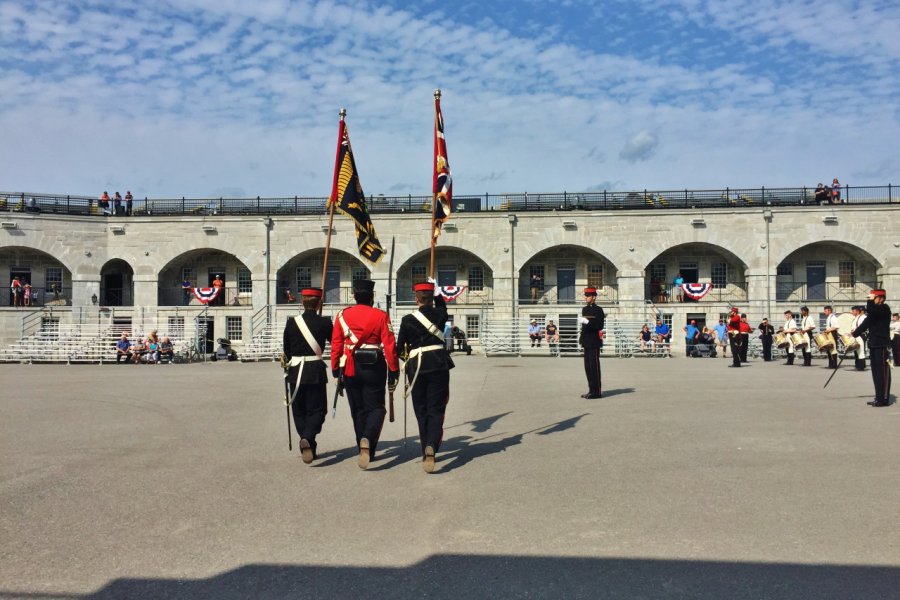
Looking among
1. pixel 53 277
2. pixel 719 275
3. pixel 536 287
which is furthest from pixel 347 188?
pixel 53 277

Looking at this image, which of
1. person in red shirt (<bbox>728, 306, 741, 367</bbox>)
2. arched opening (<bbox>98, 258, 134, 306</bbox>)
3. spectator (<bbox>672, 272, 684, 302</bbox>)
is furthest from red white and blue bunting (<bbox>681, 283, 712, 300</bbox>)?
arched opening (<bbox>98, 258, 134, 306</bbox>)

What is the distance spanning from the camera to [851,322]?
19953 mm

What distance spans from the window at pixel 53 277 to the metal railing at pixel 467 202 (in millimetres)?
3251

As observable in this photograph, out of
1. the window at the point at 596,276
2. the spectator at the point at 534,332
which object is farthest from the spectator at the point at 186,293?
the window at the point at 596,276

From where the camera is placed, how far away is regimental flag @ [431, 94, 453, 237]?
11.9 meters

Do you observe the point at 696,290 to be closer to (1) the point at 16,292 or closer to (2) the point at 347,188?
(2) the point at 347,188

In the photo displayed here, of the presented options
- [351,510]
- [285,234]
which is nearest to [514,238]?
[285,234]

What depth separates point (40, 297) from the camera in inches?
1516

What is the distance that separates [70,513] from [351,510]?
2.22 metres

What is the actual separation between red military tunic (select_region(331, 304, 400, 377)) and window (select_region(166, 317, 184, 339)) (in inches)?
1191

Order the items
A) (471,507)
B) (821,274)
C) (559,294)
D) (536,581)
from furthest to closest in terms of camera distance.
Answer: (559,294)
(821,274)
(471,507)
(536,581)

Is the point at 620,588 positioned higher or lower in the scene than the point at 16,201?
lower

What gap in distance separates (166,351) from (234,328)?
27.8 feet

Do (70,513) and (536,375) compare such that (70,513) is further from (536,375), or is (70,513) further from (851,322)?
(851,322)
